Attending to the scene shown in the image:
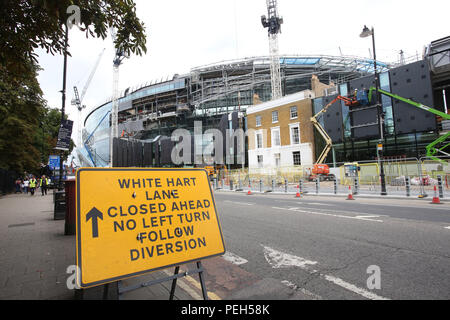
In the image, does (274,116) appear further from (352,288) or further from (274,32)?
(352,288)

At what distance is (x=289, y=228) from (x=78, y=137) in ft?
460

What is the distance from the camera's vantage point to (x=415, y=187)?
13.8 m

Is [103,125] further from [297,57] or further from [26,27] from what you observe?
[26,27]

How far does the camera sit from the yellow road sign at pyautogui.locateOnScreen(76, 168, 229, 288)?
2299mm

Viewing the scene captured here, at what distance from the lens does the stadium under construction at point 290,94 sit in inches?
932

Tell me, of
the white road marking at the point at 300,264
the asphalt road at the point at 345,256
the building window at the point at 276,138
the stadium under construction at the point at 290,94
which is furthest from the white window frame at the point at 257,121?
the white road marking at the point at 300,264

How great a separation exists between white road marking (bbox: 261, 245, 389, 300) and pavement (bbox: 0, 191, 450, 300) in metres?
0.01

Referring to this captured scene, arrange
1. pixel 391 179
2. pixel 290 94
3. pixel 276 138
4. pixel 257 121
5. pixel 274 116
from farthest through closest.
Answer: pixel 290 94
pixel 257 121
pixel 274 116
pixel 276 138
pixel 391 179

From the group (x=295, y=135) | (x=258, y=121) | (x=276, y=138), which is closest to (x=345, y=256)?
(x=295, y=135)

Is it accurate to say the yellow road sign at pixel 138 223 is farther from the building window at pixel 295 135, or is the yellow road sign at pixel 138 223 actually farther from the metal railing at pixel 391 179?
the building window at pixel 295 135

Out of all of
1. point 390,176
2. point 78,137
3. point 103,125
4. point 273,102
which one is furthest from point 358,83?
point 78,137

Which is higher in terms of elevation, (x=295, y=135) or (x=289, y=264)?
(x=295, y=135)

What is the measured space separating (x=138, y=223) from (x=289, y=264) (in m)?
2.64

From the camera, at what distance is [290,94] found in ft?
124
